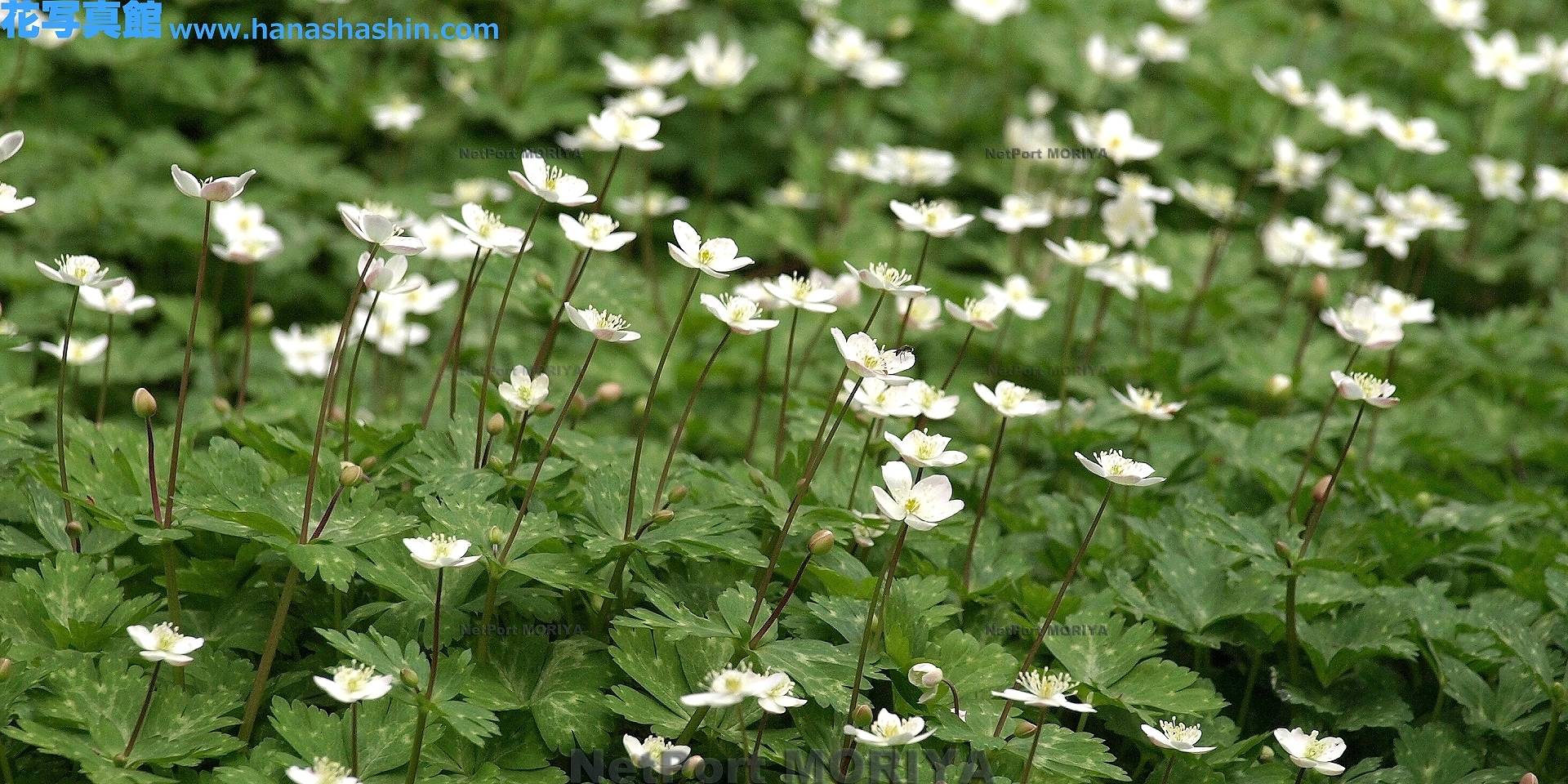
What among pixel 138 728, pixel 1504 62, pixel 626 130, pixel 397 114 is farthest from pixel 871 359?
pixel 1504 62

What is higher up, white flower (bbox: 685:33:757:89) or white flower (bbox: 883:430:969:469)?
white flower (bbox: 883:430:969:469)

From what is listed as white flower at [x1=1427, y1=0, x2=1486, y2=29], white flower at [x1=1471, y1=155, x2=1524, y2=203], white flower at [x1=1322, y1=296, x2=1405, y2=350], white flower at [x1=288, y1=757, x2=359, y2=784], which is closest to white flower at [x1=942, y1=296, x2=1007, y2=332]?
white flower at [x1=1322, y1=296, x2=1405, y2=350]

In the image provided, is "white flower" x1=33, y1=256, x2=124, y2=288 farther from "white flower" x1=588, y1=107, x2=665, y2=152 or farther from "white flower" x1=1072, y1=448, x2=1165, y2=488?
"white flower" x1=1072, y1=448, x2=1165, y2=488

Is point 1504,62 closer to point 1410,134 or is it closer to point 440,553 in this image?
point 1410,134

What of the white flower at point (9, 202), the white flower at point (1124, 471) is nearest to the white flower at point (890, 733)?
the white flower at point (1124, 471)

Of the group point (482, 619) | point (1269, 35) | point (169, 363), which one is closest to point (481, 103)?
point (169, 363)

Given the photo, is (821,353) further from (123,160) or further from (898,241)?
(123,160)
